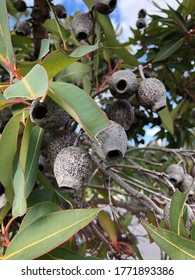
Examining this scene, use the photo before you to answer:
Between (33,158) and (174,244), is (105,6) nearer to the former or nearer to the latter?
(33,158)

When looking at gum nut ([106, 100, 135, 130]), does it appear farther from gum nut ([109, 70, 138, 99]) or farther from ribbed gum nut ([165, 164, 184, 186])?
ribbed gum nut ([165, 164, 184, 186])

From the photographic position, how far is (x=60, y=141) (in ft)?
2.51

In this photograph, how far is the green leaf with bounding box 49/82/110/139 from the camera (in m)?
0.60

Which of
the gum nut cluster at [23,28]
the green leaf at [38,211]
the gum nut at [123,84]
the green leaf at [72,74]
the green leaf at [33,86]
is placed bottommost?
the green leaf at [38,211]

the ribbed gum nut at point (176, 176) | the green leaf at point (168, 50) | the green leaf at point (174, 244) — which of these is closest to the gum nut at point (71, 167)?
the green leaf at point (174, 244)

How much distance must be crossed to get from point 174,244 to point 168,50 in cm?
84

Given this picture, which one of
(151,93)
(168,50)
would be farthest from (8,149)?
(168,50)

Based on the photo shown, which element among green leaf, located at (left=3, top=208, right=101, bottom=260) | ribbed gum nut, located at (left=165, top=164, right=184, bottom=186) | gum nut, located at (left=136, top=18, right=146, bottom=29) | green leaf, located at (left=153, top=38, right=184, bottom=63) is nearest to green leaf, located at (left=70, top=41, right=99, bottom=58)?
green leaf, located at (left=3, top=208, right=101, bottom=260)

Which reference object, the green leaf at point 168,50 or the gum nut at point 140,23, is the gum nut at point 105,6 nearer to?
the green leaf at point 168,50

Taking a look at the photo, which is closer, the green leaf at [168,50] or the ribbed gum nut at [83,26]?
the ribbed gum nut at [83,26]

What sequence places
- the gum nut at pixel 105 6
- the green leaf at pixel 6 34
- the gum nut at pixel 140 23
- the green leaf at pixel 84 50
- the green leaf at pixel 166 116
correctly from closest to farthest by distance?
the green leaf at pixel 84 50 < the green leaf at pixel 6 34 < the gum nut at pixel 105 6 < the green leaf at pixel 166 116 < the gum nut at pixel 140 23

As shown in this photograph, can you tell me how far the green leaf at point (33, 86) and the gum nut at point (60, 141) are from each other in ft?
0.53

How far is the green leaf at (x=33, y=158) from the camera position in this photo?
770 mm
